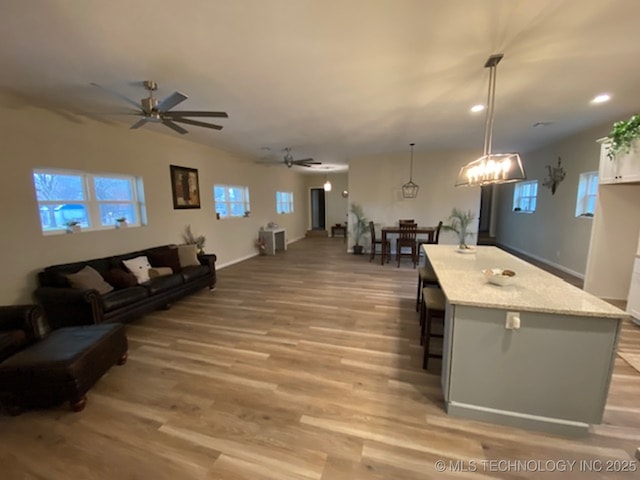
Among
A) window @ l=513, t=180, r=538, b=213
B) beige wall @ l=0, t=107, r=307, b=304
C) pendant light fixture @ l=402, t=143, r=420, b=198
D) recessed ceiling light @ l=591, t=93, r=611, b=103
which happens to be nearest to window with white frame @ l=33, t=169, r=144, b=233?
beige wall @ l=0, t=107, r=307, b=304

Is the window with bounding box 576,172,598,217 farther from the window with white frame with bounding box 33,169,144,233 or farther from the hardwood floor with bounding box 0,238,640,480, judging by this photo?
the window with white frame with bounding box 33,169,144,233

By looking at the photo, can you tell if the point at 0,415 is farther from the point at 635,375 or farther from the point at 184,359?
the point at 635,375

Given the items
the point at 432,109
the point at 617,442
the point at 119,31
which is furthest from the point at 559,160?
the point at 119,31

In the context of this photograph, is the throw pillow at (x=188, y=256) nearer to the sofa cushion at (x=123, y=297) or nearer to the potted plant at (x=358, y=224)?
the sofa cushion at (x=123, y=297)

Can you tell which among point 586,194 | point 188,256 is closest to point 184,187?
point 188,256

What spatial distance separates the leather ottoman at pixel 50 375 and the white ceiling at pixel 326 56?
228 centimetres

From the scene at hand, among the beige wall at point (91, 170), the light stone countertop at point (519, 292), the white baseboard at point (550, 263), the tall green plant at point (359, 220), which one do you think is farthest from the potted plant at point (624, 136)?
the beige wall at point (91, 170)

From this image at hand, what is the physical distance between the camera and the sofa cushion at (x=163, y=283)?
3.60 metres

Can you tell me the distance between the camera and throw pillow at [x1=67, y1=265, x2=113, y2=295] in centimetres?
309

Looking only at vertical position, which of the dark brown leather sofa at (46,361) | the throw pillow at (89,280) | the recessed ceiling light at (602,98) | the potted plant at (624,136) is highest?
the recessed ceiling light at (602,98)

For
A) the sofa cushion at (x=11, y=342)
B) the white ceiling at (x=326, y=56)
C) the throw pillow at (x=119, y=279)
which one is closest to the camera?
the white ceiling at (x=326, y=56)

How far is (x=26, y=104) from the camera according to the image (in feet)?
10.0

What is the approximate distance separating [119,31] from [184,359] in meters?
2.74

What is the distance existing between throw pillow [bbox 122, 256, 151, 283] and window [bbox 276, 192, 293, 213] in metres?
5.44
